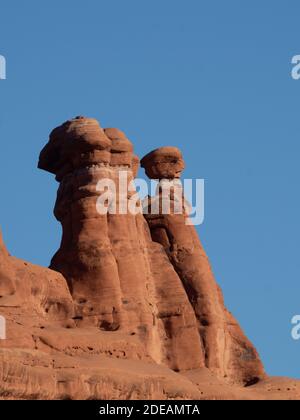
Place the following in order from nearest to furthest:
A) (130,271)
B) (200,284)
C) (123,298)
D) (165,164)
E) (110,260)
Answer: (123,298)
(110,260)
(130,271)
(200,284)
(165,164)

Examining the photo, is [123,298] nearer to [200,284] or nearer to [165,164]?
[200,284]

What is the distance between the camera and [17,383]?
167ft

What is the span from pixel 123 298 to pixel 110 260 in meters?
1.55

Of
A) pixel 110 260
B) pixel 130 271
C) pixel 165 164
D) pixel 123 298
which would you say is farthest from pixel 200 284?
pixel 165 164

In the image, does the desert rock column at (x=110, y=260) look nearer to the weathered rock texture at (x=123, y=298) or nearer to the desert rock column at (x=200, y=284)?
the weathered rock texture at (x=123, y=298)

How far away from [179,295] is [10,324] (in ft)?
41.6

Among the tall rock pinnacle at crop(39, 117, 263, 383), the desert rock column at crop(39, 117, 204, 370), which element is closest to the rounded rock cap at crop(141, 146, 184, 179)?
the tall rock pinnacle at crop(39, 117, 263, 383)

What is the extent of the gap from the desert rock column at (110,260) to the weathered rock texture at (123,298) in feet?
0.13

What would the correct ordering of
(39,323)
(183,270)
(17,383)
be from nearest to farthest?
(17,383) < (39,323) < (183,270)

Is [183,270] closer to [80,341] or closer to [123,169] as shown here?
[123,169]

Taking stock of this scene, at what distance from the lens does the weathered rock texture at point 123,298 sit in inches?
2202

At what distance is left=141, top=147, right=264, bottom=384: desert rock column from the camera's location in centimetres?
6581

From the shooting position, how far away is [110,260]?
2473 inches
